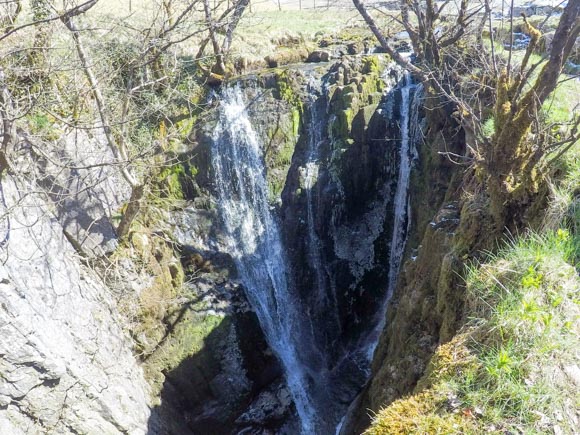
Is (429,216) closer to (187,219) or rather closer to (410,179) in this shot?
(410,179)

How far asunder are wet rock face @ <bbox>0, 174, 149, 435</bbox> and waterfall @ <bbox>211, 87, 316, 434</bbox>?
297cm

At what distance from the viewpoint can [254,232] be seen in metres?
8.86

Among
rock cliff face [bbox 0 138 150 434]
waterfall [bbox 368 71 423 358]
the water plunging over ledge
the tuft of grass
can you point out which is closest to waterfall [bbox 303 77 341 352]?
the water plunging over ledge

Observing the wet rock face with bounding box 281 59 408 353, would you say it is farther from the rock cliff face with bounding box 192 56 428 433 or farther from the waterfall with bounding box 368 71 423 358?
the waterfall with bounding box 368 71 423 358

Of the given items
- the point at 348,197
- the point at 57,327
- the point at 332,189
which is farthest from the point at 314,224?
the point at 57,327

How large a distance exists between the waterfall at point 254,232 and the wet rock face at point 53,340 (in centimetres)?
297

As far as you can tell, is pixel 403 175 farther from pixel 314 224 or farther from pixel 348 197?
pixel 314 224

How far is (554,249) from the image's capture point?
3.18 meters

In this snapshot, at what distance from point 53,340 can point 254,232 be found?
4.42 metres

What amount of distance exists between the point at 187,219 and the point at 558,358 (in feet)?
23.7

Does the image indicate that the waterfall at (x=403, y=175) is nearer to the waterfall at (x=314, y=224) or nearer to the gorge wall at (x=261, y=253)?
the gorge wall at (x=261, y=253)

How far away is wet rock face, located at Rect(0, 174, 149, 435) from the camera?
514cm

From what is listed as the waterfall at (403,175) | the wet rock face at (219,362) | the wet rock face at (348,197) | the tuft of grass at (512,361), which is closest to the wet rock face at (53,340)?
the wet rock face at (219,362)

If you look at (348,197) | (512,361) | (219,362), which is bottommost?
(219,362)
